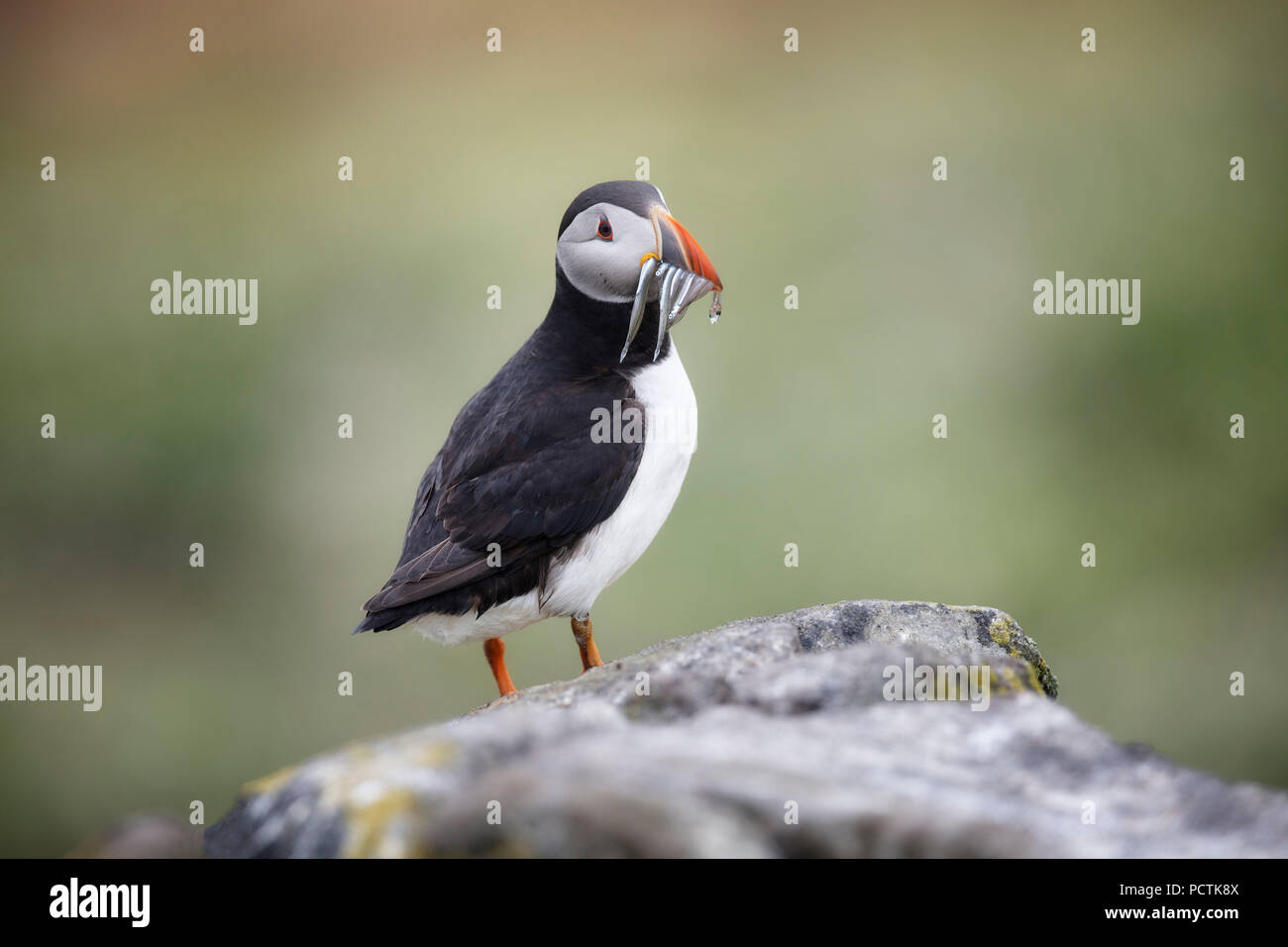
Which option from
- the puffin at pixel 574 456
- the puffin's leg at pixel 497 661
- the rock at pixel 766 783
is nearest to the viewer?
the rock at pixel 766 783

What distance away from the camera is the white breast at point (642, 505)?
18.0ft

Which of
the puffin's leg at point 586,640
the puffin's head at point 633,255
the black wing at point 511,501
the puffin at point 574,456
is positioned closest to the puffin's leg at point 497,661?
the puffin at point 574,456

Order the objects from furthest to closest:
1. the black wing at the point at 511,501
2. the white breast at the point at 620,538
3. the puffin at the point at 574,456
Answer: the white breast at the point at 620,538 < the puffin at the point at 574,456 < the black wing at the point at 511,501

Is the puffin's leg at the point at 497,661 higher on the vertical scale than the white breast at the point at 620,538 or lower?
lower

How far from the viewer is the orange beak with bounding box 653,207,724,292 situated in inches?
210

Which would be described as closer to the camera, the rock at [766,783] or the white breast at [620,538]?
the rock at [766,783]

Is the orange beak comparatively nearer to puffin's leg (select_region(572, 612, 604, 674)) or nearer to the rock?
puffin's leg (select_region(572, 612, 604, 674))

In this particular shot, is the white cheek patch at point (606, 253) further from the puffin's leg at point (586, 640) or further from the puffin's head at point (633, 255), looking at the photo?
the puffin's leg at point (586, 640)

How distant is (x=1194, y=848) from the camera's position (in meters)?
2.88

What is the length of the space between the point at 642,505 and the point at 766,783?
2.86 meters
